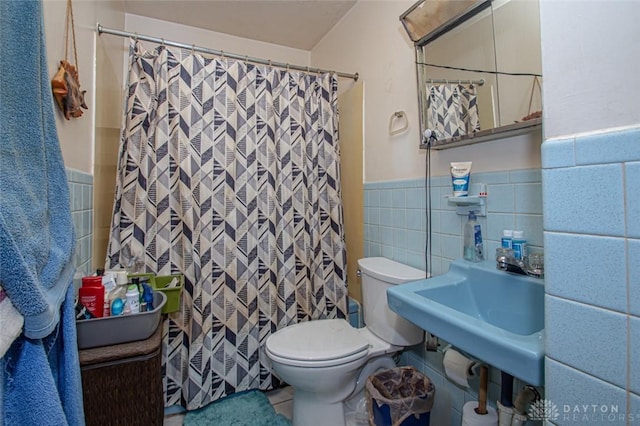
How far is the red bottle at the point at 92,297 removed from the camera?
34.5 inches

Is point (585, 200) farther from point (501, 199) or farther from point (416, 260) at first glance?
point (416, 260)

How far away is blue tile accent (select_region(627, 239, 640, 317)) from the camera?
475 mm

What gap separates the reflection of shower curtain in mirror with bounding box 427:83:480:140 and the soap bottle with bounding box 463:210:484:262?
0.34 m

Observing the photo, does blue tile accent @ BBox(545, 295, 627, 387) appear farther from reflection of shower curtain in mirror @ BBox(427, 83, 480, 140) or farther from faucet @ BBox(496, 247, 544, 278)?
reflection of shower curtain in mirror @ BBox(427, 83, 480, 140)

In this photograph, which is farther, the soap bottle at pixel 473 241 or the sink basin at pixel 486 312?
the soap bottle at pixel 473 241

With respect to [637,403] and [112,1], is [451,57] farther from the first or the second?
[112,1]

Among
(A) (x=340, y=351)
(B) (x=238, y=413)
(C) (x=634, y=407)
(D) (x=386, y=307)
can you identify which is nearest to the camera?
(C) (x=634, y=407)

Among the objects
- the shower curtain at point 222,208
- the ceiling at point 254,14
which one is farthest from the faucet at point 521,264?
the ceiling at point 254,14

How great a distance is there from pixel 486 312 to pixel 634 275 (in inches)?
24.4

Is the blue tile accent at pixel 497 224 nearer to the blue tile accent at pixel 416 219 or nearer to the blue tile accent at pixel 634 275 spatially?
the blue tile accent at pixel 416 219

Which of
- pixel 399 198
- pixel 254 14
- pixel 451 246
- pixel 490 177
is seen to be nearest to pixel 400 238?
pixel 399 198

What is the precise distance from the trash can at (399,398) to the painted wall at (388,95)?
88 cm

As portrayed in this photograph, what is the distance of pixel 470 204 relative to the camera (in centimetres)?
118

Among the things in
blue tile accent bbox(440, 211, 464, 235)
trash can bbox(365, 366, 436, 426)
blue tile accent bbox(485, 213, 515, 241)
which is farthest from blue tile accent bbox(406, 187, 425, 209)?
trash can bbox(365, 366, 436, 426)
